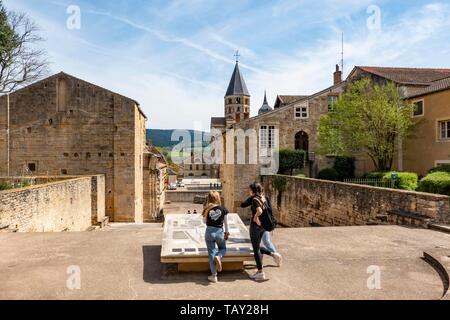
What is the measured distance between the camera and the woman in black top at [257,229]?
5.72 m

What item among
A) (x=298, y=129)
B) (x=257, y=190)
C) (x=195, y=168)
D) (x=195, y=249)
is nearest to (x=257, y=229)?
(x=257, y=190)

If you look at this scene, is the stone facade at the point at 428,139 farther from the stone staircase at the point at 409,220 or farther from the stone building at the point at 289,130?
the stone staircase at the point at 409,220

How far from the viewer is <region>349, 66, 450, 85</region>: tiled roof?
2473cm

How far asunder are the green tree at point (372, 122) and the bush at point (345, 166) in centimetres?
198

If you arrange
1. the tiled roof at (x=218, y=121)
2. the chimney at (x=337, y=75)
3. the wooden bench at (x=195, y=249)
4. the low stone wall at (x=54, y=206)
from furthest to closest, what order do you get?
1. the tiled roof at (x=218, y=121)
2. the chimney at (x=337, y=75)
3. the low stone wall at (x=54, y=206)
4. the wooden bench at (x=195, y=249)

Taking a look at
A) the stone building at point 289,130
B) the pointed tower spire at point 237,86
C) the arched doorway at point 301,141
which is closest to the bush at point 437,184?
the stone building at point 289,130

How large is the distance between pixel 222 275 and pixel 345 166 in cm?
2170

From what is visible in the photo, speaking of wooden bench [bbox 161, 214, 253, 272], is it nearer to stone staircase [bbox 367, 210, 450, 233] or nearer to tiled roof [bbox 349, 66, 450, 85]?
stone staircase [bbox 367, 210, 450, 233]

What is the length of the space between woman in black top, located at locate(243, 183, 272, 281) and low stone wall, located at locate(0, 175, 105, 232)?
22.6ft

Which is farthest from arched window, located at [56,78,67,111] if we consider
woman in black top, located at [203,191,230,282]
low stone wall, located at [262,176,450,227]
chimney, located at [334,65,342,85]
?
chimney, located at [334,65,342,85]

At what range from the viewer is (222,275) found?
19.4 ft

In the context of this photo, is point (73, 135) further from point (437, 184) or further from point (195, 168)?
point (195, 168)

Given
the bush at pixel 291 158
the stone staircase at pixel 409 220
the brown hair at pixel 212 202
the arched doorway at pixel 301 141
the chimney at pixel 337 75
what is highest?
the chimney at pixel 337 75

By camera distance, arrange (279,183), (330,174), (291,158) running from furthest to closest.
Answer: (291,158), (330,174), (279,183)
